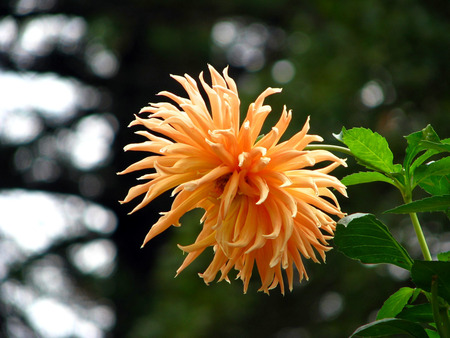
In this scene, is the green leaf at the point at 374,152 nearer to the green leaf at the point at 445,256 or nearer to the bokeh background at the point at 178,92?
the green leaf at the point at 445,256

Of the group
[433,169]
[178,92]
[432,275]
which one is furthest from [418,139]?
[178,92]

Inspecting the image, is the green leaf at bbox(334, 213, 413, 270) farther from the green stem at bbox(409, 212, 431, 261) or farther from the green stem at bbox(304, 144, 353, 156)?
the green stem at bbox(304, 144, 353, 156)

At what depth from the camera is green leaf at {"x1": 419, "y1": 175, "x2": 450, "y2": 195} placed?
4.35 feet

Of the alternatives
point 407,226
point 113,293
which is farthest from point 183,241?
point 113,293

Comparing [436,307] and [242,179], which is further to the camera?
[242,179]

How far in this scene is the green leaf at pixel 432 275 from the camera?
44.0 inches

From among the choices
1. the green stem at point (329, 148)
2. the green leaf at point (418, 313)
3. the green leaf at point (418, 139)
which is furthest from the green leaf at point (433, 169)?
the green leaf at point (418, 313)

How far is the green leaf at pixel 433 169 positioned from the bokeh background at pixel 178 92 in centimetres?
466

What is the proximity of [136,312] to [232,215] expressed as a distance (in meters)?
9.24

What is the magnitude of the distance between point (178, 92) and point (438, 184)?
911 cm

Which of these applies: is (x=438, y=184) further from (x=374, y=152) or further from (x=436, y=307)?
(x=436, y=307)

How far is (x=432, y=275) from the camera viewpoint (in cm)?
113

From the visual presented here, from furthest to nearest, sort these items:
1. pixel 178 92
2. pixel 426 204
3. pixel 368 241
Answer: pixel 178 92 < pixel 368 241 < pixel 426 204

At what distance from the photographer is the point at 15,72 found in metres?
10.6
